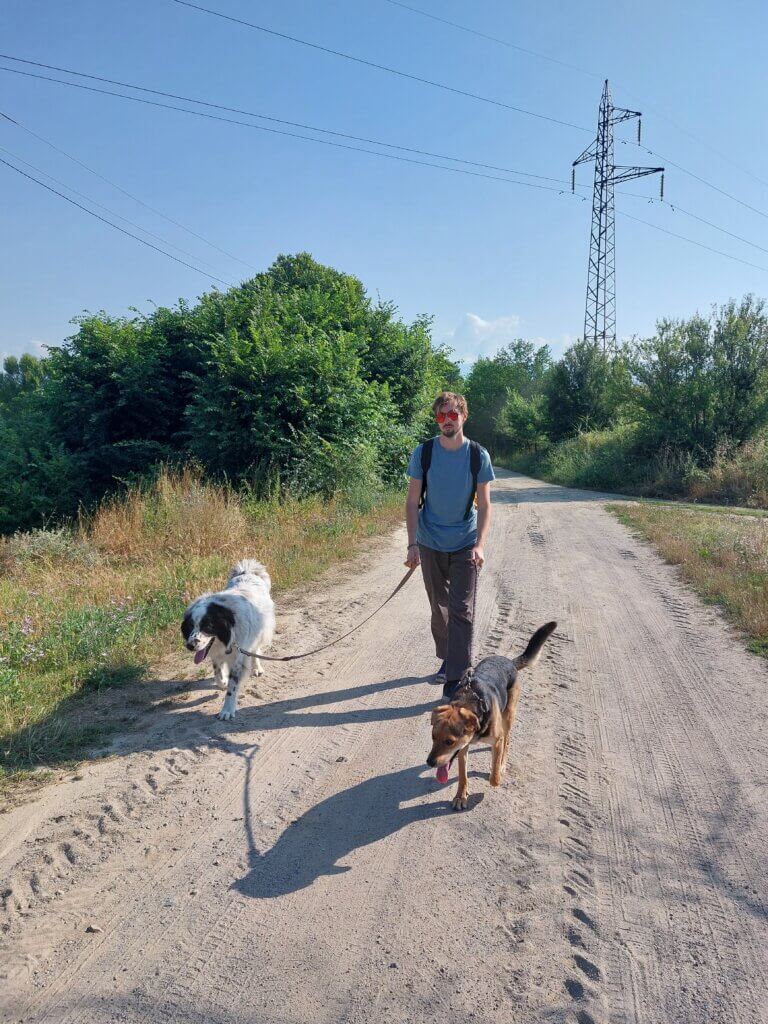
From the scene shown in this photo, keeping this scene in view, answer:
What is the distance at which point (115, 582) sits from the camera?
7023 mm

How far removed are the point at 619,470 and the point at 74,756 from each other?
23212 millimetres

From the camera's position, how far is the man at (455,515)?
177 inches

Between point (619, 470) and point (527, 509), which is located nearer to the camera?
point (527, 509)

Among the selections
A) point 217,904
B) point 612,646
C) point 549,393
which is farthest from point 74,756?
point 549,393

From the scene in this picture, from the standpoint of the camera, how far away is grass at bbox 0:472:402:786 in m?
4.32

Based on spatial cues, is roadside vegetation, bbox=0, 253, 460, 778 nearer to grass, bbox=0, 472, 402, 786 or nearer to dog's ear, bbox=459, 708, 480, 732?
grass, bbox=0, 472, 402, 786

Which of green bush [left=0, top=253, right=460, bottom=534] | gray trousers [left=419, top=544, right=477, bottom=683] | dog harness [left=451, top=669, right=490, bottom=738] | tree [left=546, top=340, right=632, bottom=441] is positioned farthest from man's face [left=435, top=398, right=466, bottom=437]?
tree [left=546, top=340, right=632, bottom=441]

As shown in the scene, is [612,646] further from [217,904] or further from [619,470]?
[619,470]

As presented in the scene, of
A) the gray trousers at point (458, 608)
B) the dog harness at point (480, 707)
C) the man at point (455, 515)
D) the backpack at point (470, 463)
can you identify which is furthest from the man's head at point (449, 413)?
the dog harness at point (480, 707)

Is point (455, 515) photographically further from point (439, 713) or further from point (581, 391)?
point (581, 391)

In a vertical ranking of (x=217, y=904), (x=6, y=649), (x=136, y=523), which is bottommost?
(x=217, y=904)

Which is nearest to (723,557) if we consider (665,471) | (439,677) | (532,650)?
(439,677)

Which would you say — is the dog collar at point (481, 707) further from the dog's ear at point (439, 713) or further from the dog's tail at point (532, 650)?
the dog's tail at point (532, 650)

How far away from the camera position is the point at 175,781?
3.76m
